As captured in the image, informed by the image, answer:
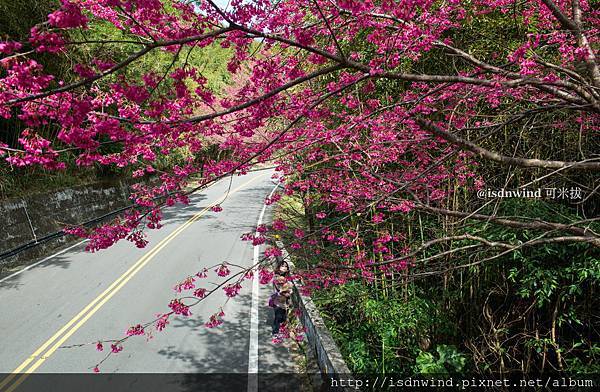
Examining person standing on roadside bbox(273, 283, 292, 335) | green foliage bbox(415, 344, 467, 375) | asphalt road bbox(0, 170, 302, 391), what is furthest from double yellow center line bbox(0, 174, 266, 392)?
green foliage bbox(415, 344, 467, 375)

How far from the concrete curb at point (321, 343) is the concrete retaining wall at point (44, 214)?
6320 millimetres

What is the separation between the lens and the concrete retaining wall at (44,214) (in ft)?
36.8

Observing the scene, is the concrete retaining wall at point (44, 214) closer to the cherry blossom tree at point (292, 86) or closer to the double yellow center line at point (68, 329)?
the double yellow center line at point (68, 329)

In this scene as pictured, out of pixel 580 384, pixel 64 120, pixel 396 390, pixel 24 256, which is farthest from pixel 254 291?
pixel 24 256

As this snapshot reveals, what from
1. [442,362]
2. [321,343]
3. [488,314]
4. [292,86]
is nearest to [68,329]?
[321,343]

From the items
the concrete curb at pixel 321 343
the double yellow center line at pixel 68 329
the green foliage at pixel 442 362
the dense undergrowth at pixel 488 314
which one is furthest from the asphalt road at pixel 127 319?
the green foliage at pixel 442 362

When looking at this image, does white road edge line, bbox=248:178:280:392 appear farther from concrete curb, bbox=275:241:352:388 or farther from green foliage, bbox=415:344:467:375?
green foliage, bbox=415:344:467:375

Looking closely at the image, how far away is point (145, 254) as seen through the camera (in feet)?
37.8

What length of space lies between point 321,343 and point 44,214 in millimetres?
12057

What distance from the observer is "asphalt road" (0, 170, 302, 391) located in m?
5.70

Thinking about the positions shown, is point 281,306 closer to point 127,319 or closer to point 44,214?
point 127,319

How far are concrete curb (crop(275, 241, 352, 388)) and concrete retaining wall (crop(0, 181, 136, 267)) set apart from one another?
6.32 metres

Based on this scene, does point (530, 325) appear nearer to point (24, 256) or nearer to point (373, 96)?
point (373, 96)

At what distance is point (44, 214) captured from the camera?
12945 millimetres
